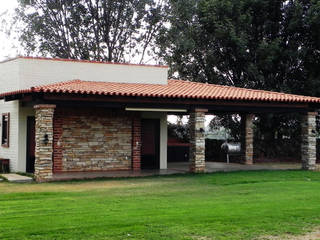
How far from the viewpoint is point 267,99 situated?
1959 cm

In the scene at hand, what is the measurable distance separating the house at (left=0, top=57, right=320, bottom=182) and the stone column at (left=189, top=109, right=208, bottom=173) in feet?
0.12

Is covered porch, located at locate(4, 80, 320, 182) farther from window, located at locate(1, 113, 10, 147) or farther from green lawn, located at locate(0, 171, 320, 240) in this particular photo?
green lawn, located at locate(0, 171, 320, 240)

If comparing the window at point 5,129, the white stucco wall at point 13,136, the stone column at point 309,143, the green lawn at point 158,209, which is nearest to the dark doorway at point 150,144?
the green lawn at point 158,209

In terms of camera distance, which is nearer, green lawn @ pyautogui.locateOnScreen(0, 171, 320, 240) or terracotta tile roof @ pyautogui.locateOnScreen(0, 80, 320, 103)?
green lawn @ pyautogui.locateOnScreen(0, 171, 320, 240)

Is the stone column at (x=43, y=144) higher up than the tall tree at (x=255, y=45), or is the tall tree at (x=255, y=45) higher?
the tall tree at (x=255, y=45)

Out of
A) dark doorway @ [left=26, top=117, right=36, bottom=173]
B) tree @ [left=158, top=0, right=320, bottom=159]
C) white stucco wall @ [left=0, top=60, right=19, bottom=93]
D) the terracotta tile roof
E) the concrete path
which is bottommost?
the concrete path

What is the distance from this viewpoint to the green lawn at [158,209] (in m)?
8.74

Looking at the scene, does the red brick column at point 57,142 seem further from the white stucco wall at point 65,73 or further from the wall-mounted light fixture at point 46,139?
the wall-mounted light fixture at point 46,139

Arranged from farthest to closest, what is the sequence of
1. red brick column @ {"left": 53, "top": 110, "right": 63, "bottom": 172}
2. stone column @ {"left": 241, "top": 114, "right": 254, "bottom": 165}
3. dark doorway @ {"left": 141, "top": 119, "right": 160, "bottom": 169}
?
stone column @ {"left": 241, "top": 114, "right": 254, "bottom": 165}
dark doorway @ {"left": 141, "top": 119, "right": 160, "bottom": 169}
red brick column @ {"left": 53, "top": 110, "right": 63, "bottom": 172}

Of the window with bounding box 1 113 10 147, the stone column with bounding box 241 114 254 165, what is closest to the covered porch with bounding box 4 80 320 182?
the window with bounding box 1 113 10 147

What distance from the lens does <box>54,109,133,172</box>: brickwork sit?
18.9 metres

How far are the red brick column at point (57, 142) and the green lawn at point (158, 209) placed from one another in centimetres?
318

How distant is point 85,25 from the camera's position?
33.0 m

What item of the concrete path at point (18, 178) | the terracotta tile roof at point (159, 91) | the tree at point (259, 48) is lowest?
the concrete path at point (18, 178)
